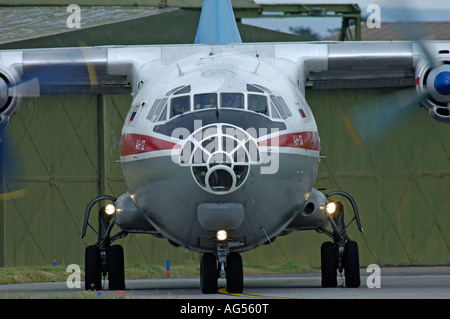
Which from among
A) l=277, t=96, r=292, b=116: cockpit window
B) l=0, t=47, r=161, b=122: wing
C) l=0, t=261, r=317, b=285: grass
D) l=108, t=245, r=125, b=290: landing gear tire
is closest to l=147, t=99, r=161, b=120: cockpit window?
l=277, t=96, r=292, b=116: cockpit window

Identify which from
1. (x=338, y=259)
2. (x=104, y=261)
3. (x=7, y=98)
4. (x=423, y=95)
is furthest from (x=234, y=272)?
(x=7, y=98)

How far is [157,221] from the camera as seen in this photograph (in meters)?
13.6

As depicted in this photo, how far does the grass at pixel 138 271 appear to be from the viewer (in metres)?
22.0

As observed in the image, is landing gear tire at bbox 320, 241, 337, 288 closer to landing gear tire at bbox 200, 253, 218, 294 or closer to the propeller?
the propeller

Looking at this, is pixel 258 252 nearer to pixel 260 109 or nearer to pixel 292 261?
pixel 292 261

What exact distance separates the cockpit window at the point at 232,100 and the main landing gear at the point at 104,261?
447 centimetres

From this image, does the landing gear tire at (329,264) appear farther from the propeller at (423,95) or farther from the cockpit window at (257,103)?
the cockpit window at (257,103)

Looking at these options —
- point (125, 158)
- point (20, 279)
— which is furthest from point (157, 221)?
point (20, 279)

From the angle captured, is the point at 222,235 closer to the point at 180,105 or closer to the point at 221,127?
the point at 221,127

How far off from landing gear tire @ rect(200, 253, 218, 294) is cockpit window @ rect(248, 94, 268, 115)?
7.84ft

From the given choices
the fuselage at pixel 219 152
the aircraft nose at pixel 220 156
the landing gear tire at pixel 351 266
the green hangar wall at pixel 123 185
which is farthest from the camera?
the green hangar wall at pixel 123 185

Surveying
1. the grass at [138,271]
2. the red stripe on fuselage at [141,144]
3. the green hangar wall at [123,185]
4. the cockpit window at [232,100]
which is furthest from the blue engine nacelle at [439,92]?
the green hangar wall at [123,185]

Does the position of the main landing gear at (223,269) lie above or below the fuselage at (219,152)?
below

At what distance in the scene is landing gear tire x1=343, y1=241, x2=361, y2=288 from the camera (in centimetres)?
1600
